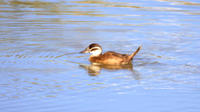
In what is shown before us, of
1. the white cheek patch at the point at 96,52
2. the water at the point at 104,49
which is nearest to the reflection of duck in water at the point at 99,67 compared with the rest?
the water at the point at 104,49

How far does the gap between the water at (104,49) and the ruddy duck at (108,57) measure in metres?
0.28

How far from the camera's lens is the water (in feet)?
27.0

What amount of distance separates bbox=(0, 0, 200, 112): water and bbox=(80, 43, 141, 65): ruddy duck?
0.28 meters

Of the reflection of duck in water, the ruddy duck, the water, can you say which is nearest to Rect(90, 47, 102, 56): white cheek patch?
the ruddy duck

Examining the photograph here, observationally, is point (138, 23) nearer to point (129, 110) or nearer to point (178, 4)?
point (178, 4)

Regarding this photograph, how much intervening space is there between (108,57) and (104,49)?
1.50 meters

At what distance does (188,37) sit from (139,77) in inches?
167

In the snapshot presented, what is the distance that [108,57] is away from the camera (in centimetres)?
1130

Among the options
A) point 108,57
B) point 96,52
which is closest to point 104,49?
point 96,52

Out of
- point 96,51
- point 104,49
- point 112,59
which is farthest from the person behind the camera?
point 104,49

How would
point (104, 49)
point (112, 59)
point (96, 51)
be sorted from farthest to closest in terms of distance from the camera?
point (104, 49) < point (96, 51) < point (112, 59)

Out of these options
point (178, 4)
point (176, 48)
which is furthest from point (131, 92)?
point (178, 4)

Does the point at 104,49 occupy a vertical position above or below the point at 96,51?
above

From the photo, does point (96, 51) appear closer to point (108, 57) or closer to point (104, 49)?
point (108, 57)
